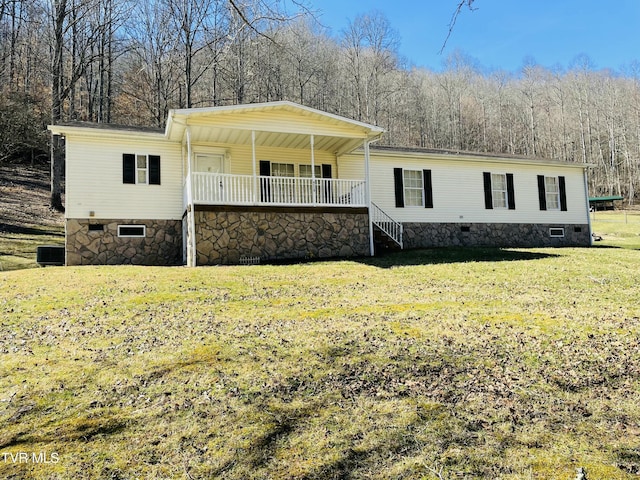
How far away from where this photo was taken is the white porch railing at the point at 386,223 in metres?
15.8

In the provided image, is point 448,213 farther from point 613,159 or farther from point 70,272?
point 613,159

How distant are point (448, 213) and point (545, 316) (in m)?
11.5

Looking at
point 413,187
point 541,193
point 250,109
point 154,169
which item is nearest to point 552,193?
point 541,193

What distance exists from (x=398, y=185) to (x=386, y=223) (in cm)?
165

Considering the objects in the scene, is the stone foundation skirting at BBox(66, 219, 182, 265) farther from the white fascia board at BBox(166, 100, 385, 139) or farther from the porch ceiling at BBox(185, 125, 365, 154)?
the white fascia board at BBox(166, 100, 385, 139)

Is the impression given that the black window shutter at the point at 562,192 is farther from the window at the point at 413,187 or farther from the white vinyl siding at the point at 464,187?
the window at the point at 413,187

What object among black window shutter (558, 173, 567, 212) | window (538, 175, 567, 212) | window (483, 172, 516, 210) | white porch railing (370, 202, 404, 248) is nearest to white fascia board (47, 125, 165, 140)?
white porch railing (370, 202, 404, 248)

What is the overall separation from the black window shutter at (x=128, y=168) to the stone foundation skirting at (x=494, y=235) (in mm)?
9493

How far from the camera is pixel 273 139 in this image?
1423cm

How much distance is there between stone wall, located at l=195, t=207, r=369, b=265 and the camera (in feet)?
39.8

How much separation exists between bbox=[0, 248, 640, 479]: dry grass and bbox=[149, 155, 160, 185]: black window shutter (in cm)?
672

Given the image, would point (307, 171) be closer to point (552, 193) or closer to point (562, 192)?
point (552, 193)

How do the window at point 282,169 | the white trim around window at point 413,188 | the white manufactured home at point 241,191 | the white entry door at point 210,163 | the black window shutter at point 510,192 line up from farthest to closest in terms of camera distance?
the black window shutter at point 510,192 < the white trim around window at point 413,188 < the window at point 282,169 < the white entry door at point 210,163 < the white manufactured home at point 241,191

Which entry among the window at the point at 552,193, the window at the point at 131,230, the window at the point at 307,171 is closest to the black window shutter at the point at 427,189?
the window at the point at 307,171
